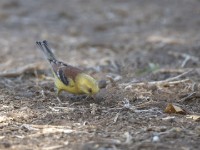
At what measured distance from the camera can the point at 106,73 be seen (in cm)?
765

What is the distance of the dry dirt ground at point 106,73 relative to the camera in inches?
180

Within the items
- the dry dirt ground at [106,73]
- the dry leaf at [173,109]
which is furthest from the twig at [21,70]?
the dry leaf at [173,109]

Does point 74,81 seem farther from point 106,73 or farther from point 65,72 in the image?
point 106,73

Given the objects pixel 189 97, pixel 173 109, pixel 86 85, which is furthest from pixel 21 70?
pixel 173 109

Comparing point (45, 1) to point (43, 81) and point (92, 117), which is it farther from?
point (92, 117)

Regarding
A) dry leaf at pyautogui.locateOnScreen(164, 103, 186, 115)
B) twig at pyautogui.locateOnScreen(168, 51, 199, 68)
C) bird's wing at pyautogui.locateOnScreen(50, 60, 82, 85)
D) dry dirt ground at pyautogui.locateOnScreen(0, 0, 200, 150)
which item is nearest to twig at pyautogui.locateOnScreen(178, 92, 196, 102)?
dry dirt ground at pyautogui.locateOnScreen(0, 0, 200, 150)

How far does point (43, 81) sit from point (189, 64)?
96.7 inches

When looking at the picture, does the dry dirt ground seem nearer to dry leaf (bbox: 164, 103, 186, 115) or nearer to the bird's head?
dry leaf (bbox: 164, 103, 186, 115)

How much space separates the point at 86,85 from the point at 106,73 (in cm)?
185

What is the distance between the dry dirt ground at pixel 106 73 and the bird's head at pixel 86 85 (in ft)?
0.40

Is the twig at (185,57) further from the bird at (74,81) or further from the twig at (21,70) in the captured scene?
the bird at (74,81)

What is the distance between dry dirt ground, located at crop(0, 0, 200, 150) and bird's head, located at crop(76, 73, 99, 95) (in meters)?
0.12

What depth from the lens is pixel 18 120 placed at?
5.09 metres

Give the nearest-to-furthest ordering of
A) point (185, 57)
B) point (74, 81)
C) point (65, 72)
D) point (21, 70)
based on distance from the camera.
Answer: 1. point (74, 81)
2. point (65, 72)
3. point (21, 70)
4. point (185, 57)
